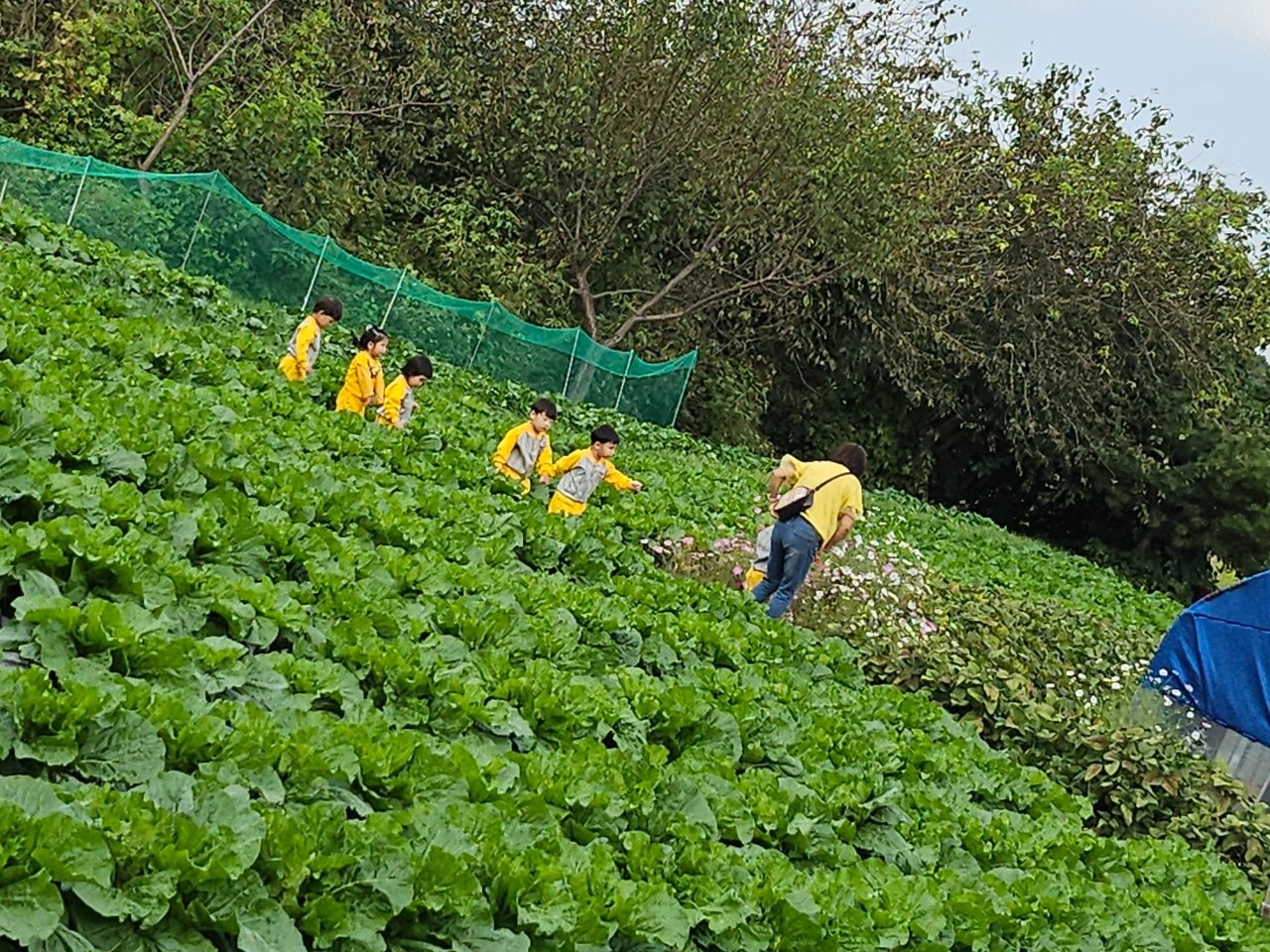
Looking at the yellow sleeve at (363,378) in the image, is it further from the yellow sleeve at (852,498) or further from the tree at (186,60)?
the tree at (186,60)

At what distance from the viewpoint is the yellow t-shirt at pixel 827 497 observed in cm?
824

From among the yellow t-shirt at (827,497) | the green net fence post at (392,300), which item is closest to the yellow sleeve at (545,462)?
the yellow t-shirt at (827,497)

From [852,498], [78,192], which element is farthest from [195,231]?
[852,498]

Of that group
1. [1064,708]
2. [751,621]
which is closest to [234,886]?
[751,621]

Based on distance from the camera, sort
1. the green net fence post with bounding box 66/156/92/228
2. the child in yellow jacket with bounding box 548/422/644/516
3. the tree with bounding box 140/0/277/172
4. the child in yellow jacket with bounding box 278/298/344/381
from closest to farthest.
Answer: the child in yellow jacket with bounding box 548/422/644/516, the child in yellow jacket with bounding box 278/298/344/381, the green net fence post with bounding box 66/156/92/228, the tree with bounding box 140/0/277/172

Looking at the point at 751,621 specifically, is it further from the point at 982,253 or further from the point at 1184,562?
the point at 1184,562

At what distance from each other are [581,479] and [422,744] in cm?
526

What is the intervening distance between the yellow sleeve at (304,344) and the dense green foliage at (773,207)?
4.70 metres

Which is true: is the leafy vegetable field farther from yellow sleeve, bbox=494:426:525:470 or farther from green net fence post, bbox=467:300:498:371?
green net fence post, bbox=467:300:498:371

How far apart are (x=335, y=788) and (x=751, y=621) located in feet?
14.6

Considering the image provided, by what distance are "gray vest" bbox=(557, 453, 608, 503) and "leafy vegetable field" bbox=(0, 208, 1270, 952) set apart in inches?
33.2

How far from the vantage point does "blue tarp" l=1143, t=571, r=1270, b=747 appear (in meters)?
8.73

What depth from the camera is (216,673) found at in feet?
12.6

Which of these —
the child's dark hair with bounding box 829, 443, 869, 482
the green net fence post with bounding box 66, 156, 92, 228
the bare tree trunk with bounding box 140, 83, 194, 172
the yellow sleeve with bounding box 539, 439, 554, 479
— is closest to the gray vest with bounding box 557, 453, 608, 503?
the yellow sleeve with bounding box 539, 439, 554, 479
